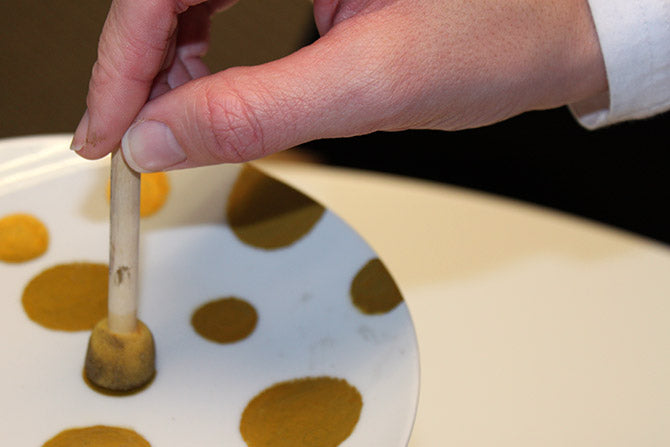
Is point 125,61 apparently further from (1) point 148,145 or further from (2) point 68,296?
(2) point 68,296

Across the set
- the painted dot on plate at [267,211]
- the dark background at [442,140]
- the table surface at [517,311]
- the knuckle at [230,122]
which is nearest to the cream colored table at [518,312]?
the table surface at [517,311]

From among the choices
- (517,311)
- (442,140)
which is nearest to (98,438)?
(517,311)

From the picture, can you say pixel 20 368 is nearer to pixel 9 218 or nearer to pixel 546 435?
pixel 9 218

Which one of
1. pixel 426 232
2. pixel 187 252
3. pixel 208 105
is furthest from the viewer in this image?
pixel 426 232

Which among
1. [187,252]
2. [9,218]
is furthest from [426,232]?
[9,218]

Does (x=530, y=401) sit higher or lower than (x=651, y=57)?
lower

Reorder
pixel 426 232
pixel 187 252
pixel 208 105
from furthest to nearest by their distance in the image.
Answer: pixel 426 232 → pixel 187 252 → pixel 208 105

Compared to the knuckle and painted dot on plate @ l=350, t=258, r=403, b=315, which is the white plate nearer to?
painted dot on plate @ l=350, t=258, r=403, b=315

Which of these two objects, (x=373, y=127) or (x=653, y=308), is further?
(x=653, y=308)
